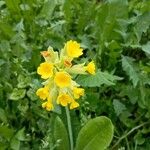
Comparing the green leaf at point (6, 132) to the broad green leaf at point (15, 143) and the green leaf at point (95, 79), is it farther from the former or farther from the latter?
the green leaf at point (95, 79)

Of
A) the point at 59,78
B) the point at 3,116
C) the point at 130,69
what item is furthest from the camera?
the point at 130,69

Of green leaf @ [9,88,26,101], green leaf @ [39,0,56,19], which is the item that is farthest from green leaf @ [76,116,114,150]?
green leaf @ [39,0,56,19]

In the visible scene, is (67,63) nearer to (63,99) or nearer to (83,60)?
(63,99)

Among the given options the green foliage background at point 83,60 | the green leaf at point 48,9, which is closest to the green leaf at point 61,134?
the green foliage background at point 83,60

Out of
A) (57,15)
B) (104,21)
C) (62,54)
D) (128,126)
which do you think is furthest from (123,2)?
(62,54)

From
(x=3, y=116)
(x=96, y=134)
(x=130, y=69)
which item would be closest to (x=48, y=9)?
(x=130, y=69)

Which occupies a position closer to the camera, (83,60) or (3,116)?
(3,116)
